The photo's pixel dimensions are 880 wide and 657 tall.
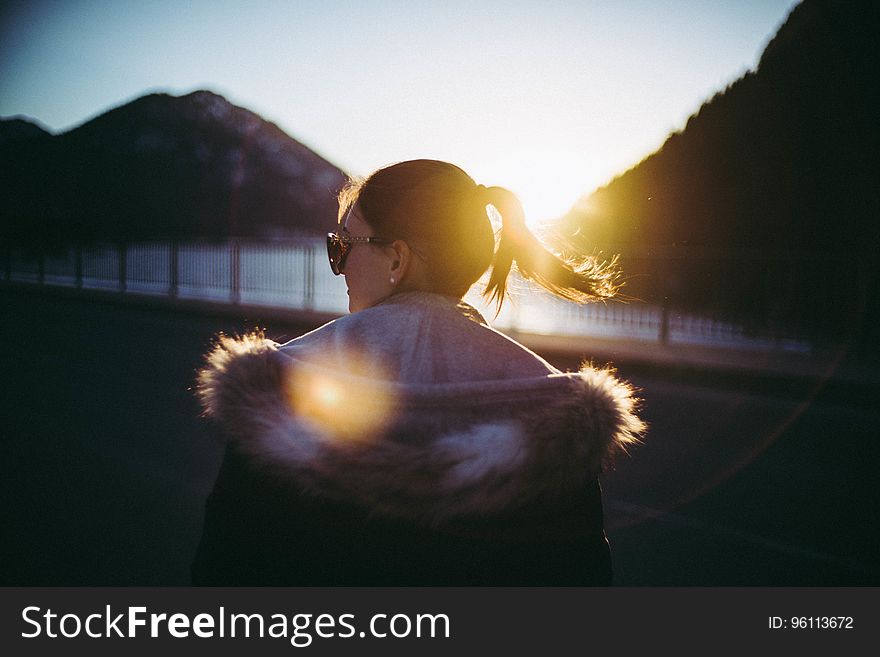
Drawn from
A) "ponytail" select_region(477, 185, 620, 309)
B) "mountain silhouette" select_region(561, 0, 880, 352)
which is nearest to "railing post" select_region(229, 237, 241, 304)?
"mountain silhouette" select_region(561, 0, 880, 352)

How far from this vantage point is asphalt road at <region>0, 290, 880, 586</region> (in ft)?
13.2

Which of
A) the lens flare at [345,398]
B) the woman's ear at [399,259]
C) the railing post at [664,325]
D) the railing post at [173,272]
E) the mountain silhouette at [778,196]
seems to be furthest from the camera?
the railing post at [173,272]

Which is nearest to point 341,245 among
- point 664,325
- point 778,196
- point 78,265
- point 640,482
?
point 640,482

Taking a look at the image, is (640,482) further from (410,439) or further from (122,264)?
(122,264)

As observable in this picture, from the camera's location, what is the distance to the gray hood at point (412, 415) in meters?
1.27

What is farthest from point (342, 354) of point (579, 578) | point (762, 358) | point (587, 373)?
point (762, 358)

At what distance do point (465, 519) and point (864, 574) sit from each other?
136 inches

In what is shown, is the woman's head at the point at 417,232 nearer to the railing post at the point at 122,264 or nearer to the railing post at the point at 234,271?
the railing post at the point at 234,271

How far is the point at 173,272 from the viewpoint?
790 inches

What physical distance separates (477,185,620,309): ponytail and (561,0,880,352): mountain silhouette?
28.2 ft

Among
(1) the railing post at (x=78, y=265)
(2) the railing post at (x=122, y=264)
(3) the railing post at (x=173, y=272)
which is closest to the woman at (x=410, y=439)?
(3) the railing post at (x=173, y=272)

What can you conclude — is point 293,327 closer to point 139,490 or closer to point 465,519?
point 139,490

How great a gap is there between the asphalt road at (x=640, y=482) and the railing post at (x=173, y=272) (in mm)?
10126

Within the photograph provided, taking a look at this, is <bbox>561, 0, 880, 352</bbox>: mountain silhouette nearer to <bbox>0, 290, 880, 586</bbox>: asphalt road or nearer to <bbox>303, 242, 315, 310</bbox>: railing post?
<bbox>0, 290, 880, 586</bbox>: asphalt road
